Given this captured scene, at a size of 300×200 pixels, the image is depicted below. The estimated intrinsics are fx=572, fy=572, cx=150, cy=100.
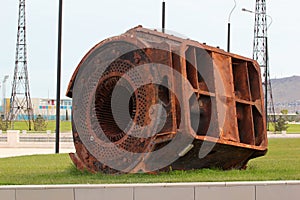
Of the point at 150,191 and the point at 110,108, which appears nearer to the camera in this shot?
the point at 150,191

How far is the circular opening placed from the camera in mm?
10562

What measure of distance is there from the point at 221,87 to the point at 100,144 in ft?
8.03

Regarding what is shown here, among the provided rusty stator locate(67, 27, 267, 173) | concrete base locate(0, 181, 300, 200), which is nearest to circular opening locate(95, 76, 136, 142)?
rusty stator locate(67, 27, 267, 173)

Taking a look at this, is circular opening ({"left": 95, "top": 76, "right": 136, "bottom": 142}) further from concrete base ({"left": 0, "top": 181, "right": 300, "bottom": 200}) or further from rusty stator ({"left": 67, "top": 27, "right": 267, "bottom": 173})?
concrete base ({"left": 0, "top": 181, "right": 300, "bottom": 200})

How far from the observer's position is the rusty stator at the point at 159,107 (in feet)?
31.9

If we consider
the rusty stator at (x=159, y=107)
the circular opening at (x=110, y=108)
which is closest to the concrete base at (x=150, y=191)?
the rusty stator at (x=159, y=107)

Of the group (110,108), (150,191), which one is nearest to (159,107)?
(110,108)

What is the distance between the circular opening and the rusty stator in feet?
0.06

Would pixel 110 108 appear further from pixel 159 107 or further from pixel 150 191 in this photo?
pixel 150 191

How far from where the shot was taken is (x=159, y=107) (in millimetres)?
9758

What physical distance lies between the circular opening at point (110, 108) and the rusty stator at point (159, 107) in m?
0.02

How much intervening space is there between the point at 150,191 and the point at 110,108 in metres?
3.07

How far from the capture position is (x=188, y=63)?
10.3 m

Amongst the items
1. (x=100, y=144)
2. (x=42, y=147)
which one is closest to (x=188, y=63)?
(x=100, y=144)
